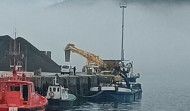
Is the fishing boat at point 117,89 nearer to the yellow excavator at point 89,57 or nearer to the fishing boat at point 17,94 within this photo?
the yellow excavator at point 89,57

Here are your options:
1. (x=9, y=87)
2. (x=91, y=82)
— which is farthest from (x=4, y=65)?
(x=9, y=87)

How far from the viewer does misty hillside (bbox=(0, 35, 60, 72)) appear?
109 meters

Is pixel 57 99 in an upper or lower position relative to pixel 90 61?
lower

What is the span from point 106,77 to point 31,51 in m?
17.0

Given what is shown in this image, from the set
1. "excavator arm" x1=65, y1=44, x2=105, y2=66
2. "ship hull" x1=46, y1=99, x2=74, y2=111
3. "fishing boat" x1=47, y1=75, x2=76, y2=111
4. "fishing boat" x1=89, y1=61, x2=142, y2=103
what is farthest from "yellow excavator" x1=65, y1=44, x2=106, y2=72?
"ship hull" x1=46, y1=99, x2=74, y2=111

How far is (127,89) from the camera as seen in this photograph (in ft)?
365

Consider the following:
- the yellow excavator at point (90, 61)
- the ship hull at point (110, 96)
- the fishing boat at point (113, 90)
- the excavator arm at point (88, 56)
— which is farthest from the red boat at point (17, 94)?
the excavator arm at point (88, 56)

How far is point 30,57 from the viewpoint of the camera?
4567 inches

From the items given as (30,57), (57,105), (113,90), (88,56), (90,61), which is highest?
(88,56)

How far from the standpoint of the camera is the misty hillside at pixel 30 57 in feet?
358

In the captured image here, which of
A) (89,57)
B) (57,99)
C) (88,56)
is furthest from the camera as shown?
(88,56)

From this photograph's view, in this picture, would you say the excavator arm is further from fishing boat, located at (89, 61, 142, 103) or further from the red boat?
the red boat

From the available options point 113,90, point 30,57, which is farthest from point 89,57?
point 113,90

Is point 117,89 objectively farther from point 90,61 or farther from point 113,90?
point 90,61
